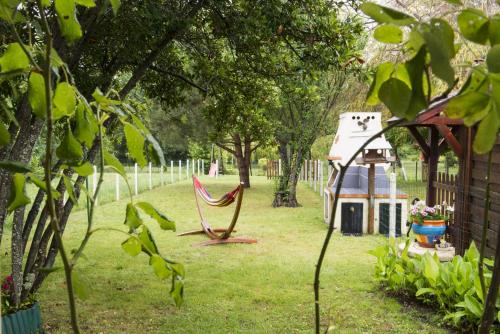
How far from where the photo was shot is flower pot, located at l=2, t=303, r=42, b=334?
3787 millimetres

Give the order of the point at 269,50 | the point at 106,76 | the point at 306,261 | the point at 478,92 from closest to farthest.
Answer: the point at 478,92, the point at 106,76, the point at 269,50, the point at 306,261

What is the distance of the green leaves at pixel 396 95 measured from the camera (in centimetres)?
44

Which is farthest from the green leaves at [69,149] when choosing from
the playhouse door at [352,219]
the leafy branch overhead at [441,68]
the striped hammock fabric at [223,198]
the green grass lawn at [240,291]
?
the playhouse door at [352,219]

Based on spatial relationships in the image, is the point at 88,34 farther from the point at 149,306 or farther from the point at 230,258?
the point at 230,258

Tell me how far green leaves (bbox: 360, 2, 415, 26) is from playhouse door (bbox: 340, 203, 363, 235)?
9162mm

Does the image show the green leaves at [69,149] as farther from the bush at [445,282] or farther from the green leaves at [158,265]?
the bush at [445,282]

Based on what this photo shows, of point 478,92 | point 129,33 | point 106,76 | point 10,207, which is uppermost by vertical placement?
point 129,33

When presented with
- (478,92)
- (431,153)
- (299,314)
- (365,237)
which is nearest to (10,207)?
(478,92)

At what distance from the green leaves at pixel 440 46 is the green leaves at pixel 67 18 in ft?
1.42

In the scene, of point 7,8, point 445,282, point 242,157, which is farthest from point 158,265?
point 242,157

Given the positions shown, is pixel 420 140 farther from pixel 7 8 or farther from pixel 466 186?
pixel 7 8

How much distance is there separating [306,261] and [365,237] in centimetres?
234

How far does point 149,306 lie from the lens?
506 cm

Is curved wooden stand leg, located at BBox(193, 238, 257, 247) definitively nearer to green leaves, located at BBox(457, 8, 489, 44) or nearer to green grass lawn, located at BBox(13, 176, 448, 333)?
green grass lawn, located at BBox(13, 176, 448, 333)
